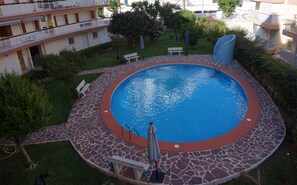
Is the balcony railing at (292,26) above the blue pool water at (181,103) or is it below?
above

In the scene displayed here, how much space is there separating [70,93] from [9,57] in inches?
367

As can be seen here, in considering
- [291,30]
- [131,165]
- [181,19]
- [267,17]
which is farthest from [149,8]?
[131,165]

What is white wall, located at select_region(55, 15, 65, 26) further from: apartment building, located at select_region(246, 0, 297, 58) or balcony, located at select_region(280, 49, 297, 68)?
balcony, located at select_region(280, 49, 297, 68)

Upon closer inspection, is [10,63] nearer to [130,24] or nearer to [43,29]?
[43,29]

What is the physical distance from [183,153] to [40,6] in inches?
1007

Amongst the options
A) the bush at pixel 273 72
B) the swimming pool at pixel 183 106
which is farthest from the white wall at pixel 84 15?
the bush at pixel 273 72

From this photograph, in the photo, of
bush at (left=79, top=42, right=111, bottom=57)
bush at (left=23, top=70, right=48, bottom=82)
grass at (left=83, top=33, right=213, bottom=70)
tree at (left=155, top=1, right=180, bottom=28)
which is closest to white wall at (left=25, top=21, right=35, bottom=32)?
bush at (left=79, top=42, right=111, bottom=57)

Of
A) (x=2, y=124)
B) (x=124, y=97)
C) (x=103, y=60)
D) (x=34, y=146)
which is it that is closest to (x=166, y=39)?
(x=103, y=60)

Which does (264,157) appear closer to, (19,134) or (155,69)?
(19,134)

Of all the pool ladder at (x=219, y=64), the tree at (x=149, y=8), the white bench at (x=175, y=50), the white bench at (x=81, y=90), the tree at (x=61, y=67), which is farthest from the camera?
the tree at (x=149, y=8)

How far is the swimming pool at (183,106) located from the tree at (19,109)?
15.8 ft

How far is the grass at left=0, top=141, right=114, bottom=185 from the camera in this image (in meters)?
10.5

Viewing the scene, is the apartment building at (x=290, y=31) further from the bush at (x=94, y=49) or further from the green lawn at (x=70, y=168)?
the bush at (x=94, y=49)

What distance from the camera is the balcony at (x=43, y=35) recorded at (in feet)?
73.0
